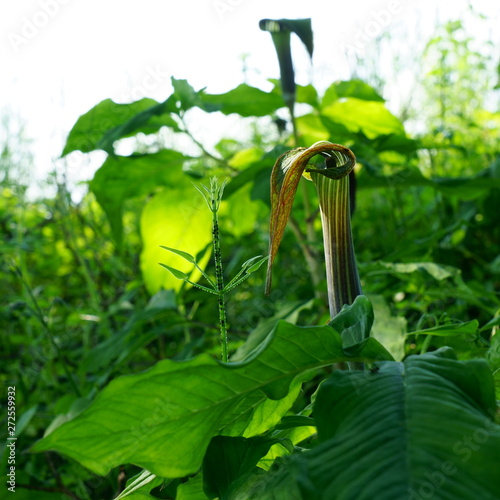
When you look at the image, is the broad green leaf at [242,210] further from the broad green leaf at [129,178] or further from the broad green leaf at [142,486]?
the broad green leaf at [142,486]

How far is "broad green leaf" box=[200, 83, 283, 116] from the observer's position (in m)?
1.64

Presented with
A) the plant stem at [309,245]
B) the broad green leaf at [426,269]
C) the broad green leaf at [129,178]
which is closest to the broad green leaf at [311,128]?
the plant stem at [309,245]

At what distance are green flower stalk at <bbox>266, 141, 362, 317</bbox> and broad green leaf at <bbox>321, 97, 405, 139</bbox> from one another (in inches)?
45.1

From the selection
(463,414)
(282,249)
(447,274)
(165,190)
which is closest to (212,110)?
(165,190)

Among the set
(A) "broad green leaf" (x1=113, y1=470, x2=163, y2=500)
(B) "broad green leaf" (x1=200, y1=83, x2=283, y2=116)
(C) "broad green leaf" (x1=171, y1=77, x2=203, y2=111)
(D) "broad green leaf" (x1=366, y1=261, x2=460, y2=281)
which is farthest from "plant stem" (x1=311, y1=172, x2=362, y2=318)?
(B) "broad green leaf" (x1=200, y1=83, x2=283, y2=116)

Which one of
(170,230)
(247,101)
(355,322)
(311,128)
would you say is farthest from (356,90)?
(355,322)

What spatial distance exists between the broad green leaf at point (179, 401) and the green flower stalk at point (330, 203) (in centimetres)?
10

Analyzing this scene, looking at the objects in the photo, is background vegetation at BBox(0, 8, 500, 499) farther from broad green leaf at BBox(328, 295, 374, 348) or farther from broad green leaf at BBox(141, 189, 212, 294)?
broad green leaf at BBox(328, 295, 374, 348)

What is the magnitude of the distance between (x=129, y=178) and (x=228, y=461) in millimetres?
1224

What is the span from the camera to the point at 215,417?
0.59 m

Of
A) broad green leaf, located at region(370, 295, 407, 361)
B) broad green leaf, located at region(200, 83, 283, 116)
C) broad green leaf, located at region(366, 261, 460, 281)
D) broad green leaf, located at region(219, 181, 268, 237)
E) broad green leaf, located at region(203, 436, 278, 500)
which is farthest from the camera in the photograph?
broad green leaf, located at region(219, 181, 268, 237)

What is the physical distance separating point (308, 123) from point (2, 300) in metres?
1.94

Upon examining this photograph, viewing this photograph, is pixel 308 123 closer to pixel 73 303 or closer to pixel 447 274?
pixel 447 274

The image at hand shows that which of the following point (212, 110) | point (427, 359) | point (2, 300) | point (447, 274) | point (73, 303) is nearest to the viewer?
point (427, 359)
